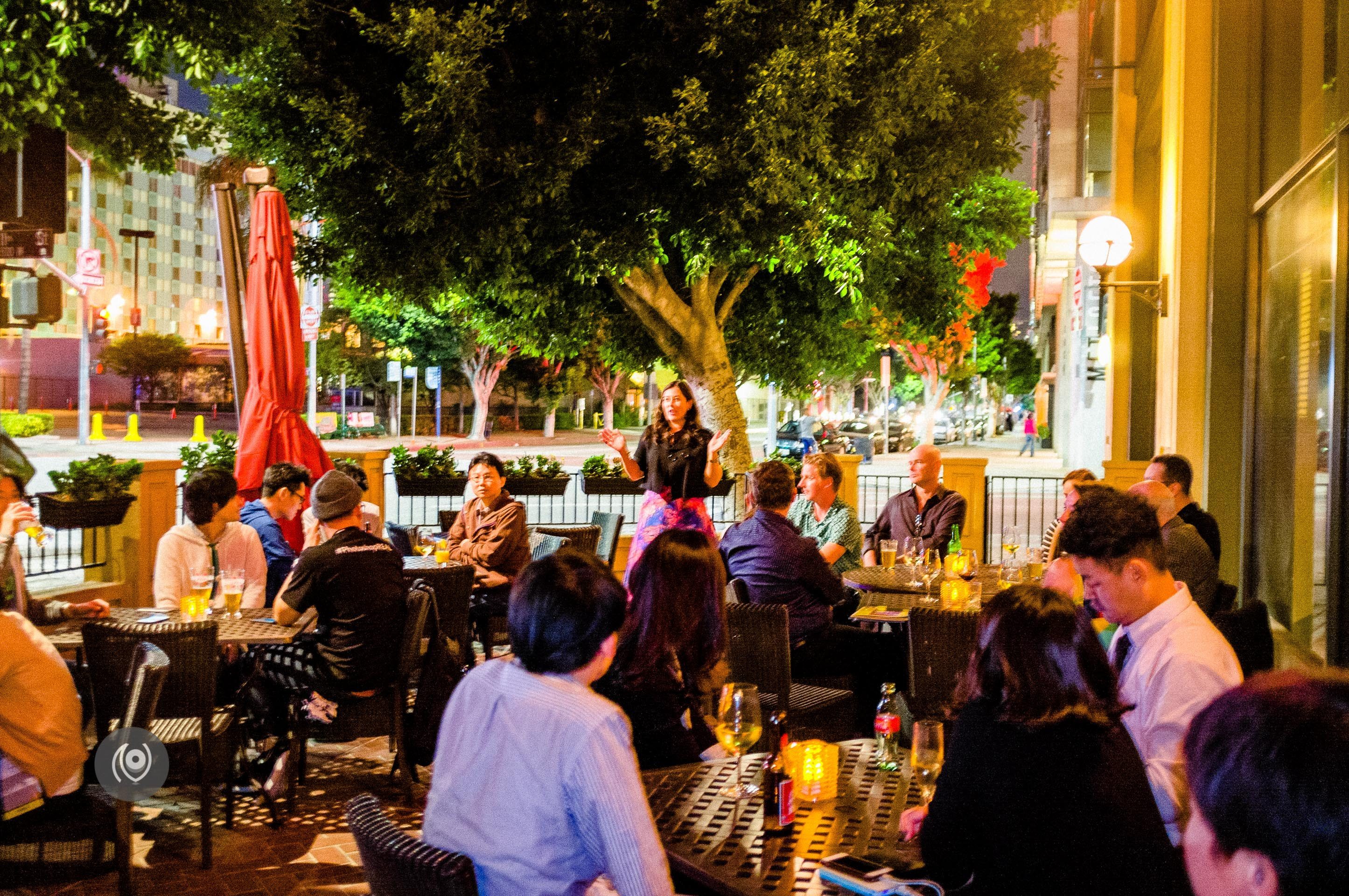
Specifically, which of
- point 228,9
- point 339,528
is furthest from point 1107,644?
point 228,9

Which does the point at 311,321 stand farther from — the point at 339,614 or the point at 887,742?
the point at 887,742

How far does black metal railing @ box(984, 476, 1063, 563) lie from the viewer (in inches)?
490

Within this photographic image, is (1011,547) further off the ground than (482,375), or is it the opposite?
(482,375)

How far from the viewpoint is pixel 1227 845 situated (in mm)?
1263

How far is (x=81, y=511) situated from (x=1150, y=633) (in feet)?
25.8

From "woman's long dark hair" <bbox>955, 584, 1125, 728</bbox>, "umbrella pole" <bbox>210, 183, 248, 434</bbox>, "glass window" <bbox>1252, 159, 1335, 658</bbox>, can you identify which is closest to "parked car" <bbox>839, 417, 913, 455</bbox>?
"glass window" <bbox>1252, 159, 1335, 658</bbox>

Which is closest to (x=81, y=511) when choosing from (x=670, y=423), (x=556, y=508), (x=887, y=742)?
(x=670, y=423)

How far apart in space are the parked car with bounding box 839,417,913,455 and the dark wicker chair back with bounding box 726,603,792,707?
1450 inches

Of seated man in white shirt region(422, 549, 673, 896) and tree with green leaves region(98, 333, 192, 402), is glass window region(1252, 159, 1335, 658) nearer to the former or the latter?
seated man in white shirt region(422, 549, 673, 896)

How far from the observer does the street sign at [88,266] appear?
111 ft

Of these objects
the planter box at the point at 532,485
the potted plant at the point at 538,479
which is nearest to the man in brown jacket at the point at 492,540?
the potted plant at the point at 538,479

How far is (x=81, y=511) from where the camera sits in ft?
27.9

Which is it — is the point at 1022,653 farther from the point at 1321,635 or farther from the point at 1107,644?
the point at 1321,635

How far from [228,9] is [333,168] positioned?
247 cm
